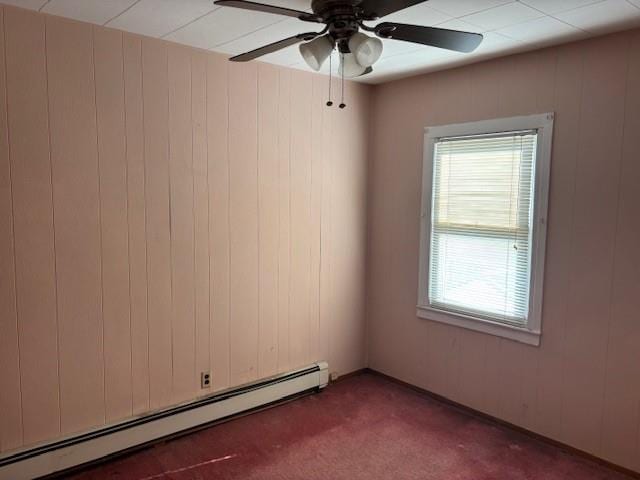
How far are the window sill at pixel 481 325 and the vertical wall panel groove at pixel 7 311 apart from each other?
265 centimetres

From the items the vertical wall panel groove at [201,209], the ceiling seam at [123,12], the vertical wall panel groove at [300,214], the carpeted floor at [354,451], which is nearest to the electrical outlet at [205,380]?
the vertical wall panel groove at [201,209]

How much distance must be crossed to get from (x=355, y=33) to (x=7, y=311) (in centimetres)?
213

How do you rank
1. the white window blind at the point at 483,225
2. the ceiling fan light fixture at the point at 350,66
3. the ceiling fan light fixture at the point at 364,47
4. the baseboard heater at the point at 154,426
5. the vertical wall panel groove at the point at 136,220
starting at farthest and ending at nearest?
the white window blind at the point at 483,225 < the vertical wall panel groove at the point at 136,220 < the baseboard heater at the point at 154,426 < the ceiling fan light fixture at the point at 350,66 < the ceiling fan light fixture at the point at 364,47

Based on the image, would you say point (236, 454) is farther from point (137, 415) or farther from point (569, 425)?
point (569, 425)

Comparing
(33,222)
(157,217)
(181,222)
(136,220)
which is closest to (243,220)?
(181,222)

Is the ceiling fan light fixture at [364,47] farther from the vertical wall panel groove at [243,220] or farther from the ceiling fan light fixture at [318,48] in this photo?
the vertical wall panel groove at [243,220]

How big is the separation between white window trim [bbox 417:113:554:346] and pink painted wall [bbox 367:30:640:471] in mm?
48

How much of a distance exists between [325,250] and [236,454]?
160cm

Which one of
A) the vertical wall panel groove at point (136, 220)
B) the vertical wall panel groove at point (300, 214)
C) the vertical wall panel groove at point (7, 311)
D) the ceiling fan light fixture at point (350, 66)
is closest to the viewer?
the ceiling fan light fixture at point (350, 66)

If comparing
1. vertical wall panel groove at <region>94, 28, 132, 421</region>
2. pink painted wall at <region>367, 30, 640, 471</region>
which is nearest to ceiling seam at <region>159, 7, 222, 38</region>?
vertical wall panel groove at <region>94, 28, 132, 421</region>

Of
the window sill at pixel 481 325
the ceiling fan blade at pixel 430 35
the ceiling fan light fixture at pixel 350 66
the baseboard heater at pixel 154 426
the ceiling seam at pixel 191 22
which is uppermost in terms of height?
the ceiling seam at pixel 191 22

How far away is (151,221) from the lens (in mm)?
2930

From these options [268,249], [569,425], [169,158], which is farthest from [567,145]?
[169,158]

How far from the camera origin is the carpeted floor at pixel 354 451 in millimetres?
2740
